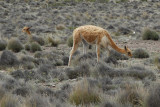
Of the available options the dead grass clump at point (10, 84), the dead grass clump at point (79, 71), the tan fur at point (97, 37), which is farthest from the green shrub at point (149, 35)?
the dead grass clump at point (10, 84)

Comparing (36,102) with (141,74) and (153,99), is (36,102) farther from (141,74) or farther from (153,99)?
(141,74)

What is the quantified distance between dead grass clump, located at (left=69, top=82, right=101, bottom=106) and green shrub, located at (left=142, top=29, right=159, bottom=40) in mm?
12179

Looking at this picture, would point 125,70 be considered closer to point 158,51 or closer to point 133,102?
point 133,102

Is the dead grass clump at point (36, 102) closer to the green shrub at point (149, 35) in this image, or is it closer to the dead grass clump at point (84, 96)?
the dead grass clump at point (84, 96)

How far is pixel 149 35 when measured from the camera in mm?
18109

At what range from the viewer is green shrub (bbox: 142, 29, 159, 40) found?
1798 cm

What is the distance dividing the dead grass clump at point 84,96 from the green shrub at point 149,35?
40.0 feet

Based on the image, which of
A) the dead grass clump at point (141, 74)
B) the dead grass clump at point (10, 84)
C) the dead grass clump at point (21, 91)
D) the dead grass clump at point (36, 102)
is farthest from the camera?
the dead grass clump at point (141, 74)

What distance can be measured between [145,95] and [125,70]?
370cm

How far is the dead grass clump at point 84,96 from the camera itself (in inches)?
250

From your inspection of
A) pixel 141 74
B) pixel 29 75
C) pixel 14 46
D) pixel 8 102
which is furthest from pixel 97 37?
pixel 14 46

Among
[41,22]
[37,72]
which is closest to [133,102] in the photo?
[37,72]

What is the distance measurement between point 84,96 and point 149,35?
40.9 feet

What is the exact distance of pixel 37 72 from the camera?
998 centimetres
